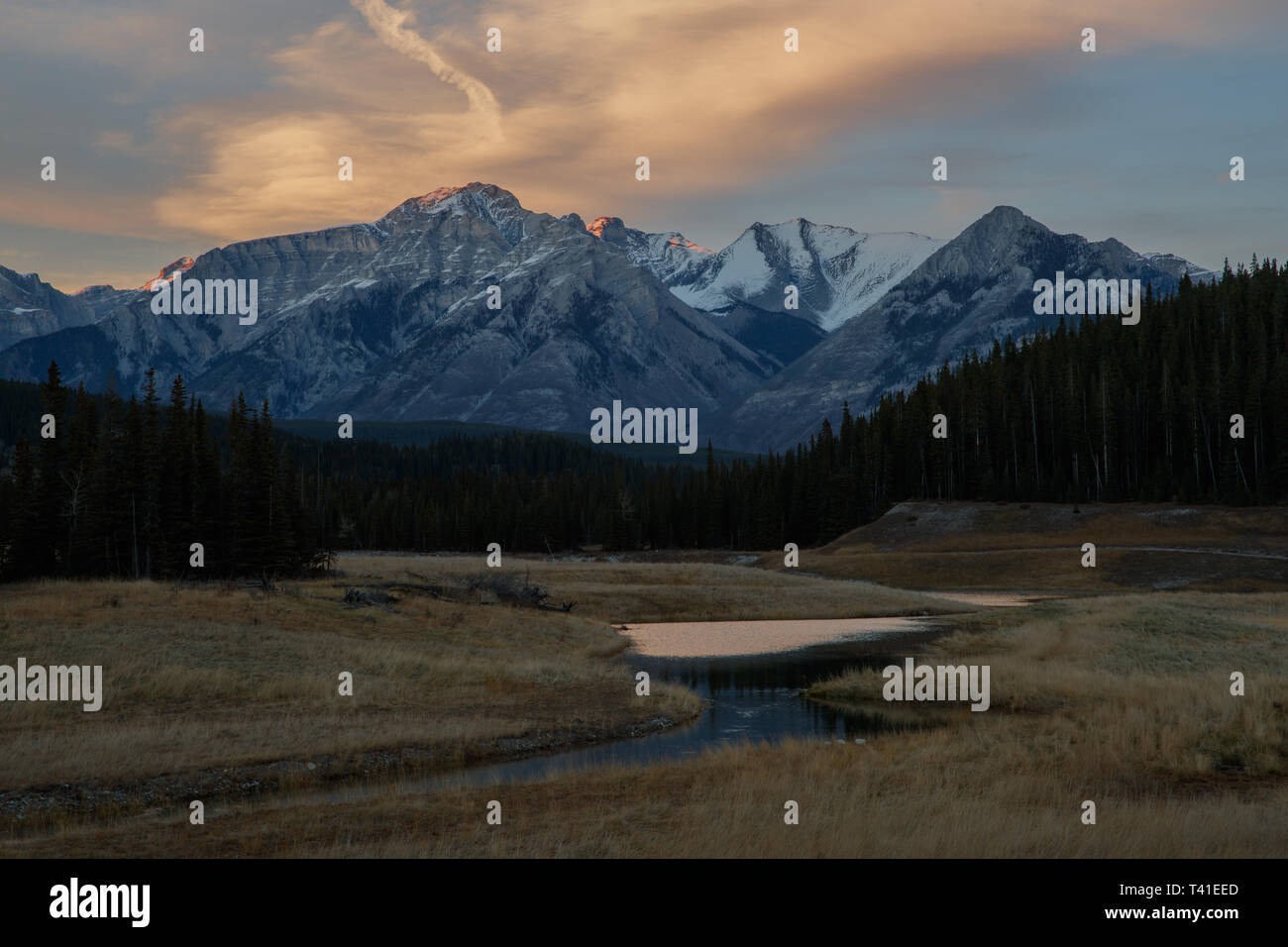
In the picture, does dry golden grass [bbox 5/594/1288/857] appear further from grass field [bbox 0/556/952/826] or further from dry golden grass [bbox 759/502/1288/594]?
dry golden grass [bbox 759/502/1288/594]

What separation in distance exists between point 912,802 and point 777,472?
13531 centimetres

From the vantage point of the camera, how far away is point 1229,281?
140625 mm

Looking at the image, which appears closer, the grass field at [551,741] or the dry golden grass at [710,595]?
the grass field at [551,741]

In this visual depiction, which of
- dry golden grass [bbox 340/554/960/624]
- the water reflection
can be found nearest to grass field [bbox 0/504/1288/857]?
the water reflection

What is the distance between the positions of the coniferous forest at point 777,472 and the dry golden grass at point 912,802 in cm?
4881

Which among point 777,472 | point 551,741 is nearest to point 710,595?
point 551,741

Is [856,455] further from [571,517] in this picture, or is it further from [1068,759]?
[1068,759]

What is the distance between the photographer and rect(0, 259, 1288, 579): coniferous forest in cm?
6400

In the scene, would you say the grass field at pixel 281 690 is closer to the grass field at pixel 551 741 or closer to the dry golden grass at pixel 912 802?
the grass field at pixel 551 741

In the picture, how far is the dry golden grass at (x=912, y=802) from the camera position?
50.0ft

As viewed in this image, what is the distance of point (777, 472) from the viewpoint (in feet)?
501

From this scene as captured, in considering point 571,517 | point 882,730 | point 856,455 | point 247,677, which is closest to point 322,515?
point 571,517

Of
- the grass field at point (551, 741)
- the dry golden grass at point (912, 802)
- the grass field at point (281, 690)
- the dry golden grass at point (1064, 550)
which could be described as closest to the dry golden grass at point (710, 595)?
the dry golden grass at point (1064, 550)
